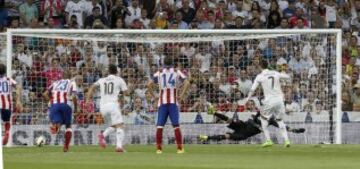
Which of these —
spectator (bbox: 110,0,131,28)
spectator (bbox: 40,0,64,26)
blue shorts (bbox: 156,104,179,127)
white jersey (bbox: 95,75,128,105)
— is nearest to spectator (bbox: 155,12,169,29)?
spectator (bbox: 110,0,131,28)

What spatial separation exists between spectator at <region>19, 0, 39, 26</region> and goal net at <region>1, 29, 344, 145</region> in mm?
3720

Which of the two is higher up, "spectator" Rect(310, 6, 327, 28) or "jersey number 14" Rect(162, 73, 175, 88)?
"spectator" Rect(310, 6, 327, 28)

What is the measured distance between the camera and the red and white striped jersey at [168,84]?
2150 centimetres

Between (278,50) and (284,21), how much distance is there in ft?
11.7

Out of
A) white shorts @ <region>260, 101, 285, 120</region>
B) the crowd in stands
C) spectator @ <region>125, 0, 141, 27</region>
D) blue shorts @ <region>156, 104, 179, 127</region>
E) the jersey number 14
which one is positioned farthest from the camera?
spectator @ <region>125, 0, 141, 27</region>

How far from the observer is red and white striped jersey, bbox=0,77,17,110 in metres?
23.7

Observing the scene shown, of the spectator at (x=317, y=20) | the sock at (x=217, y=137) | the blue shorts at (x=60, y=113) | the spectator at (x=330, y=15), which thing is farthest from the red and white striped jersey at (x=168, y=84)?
the spectator at (x=330, y=15)

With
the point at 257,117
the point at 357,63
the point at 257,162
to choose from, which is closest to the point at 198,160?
the point at 257,162

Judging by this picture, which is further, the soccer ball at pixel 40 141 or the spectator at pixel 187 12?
the spectator at pixel 187 12

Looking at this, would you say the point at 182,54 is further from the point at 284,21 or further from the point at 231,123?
the point at 284,21

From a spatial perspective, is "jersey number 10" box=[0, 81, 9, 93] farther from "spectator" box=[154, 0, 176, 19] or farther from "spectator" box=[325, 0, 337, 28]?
"spectator" box=[325, 0, 337, 28]

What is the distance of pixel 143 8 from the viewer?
3164 cm

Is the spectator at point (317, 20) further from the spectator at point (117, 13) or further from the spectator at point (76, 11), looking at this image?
the spectator at point (76, 11)

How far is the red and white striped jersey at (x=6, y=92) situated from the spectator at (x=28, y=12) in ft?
20.9
